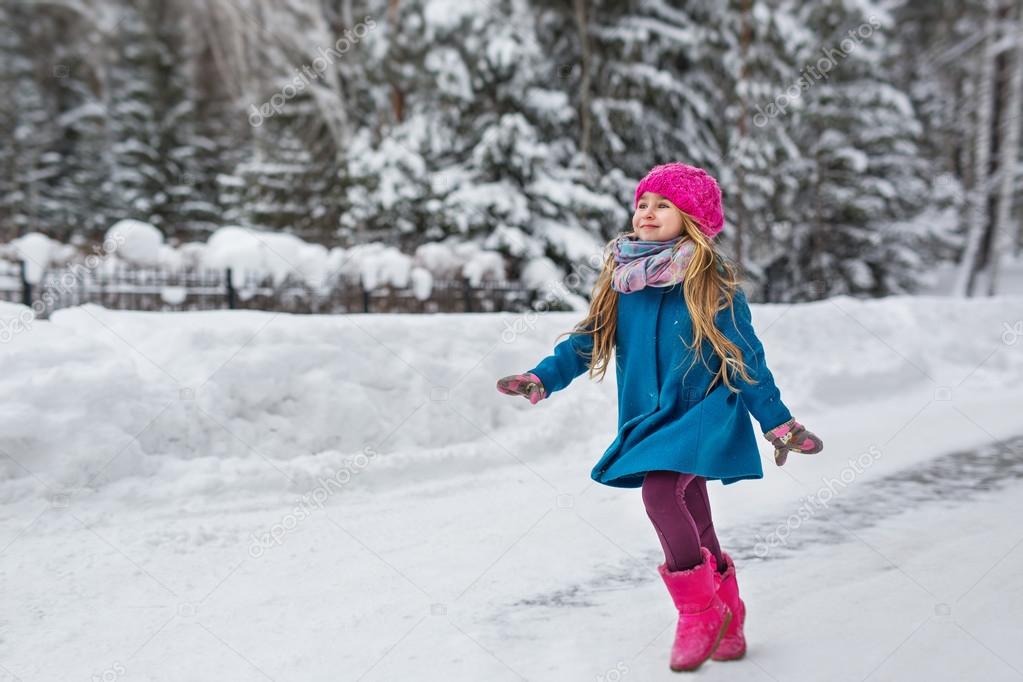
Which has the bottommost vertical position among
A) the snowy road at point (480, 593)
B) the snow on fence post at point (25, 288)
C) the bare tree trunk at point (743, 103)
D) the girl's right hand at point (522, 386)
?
the snowy road at point (480, 593)

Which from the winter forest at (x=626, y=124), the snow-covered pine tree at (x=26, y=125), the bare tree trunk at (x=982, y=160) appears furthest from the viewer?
the snow-covered pine tree at (x=26, y=125)

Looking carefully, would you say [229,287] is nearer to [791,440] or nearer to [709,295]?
[709,295]

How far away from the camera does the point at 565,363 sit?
8.57 feet

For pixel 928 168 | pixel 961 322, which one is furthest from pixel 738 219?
pixel 928 168

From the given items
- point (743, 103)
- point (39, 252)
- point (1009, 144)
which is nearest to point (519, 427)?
point (39, 252)

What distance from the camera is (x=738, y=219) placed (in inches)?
567

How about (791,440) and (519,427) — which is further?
(519,427)

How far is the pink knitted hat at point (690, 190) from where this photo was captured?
8.13 feet

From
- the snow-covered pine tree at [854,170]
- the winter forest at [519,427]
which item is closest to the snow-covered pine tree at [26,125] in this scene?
the winter forest at [519,427]

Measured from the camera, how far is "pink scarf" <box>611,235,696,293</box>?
2.38 meters

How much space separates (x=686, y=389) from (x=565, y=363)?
43cm

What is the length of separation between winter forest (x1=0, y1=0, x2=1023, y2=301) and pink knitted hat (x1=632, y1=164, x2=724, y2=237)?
7.75m

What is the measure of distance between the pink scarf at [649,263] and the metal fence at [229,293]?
8114 mm

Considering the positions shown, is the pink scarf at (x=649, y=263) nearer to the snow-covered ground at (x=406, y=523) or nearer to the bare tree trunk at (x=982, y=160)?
the snow-covered ground at (x=406, y=523)
